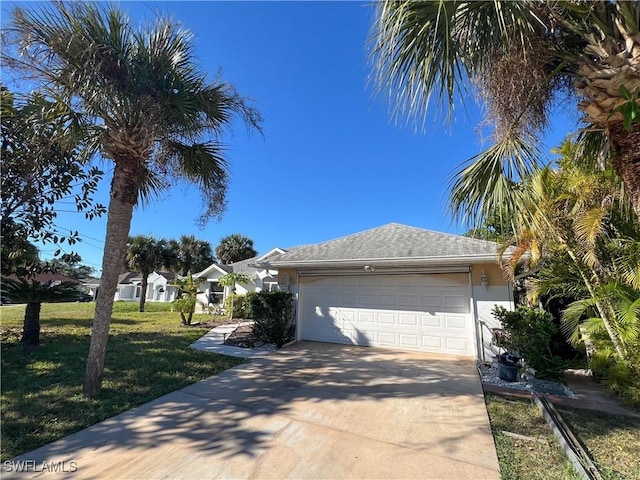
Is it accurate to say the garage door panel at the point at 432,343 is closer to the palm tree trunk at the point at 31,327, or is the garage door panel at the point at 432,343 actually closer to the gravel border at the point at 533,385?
the gravel border at the point at 533,385

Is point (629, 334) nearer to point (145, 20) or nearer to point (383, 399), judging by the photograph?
point (383, 399)

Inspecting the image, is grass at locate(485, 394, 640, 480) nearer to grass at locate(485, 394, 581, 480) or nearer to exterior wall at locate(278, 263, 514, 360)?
grass at locate(485, 394, 581, 480)


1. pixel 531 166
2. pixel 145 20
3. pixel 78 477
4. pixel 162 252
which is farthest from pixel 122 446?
pixel 162 252

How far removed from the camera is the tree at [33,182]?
533cm

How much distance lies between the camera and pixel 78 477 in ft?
9.59

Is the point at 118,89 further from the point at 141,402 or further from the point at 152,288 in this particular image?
the point at 152,288

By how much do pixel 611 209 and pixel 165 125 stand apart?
7.14 meters

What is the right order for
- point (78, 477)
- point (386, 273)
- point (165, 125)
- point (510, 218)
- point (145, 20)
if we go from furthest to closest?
point (386, 273)
point (165, 125)
point (145, 20)
point (510, 218)
point (78, 477)

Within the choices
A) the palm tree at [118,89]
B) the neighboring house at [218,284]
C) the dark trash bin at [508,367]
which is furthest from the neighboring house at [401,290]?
the neighboring house at [218,284]

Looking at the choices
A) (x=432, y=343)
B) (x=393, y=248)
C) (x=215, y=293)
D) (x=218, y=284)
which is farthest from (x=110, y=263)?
(x=215, y=293)

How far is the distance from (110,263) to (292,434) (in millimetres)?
3838

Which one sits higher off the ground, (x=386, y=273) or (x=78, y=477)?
(x=386, y=273)

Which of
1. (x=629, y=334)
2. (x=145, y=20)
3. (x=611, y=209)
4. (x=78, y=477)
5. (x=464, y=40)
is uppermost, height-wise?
(x=145, y=20)

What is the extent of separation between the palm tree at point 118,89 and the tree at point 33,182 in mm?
734
